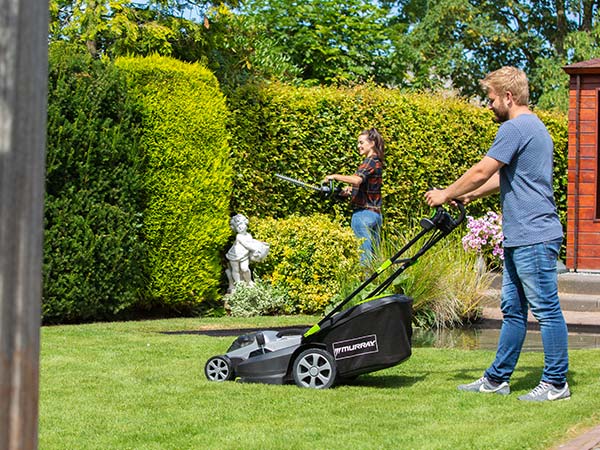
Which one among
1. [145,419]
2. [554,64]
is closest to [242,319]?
[145,419]

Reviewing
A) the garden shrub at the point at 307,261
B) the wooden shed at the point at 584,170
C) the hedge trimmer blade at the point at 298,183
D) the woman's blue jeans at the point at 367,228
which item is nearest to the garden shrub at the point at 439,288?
the woman's blue jeans at the point at 367,228

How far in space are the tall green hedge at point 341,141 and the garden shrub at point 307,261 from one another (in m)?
0.84

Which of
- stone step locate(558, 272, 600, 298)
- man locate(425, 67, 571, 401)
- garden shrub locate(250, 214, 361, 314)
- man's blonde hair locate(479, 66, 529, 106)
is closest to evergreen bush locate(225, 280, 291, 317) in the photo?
garden shrub locate(250, 214, 361, 314)

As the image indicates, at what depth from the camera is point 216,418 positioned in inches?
205

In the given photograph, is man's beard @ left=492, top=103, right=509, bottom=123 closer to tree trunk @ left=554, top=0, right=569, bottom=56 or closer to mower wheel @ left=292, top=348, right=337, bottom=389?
mower wheel @ left=292, top=348, right=337, bottom=389

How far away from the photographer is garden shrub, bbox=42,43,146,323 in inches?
391

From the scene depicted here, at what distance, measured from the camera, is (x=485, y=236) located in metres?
13.7

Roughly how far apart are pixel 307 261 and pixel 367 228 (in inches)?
33.6

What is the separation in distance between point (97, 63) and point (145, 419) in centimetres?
618

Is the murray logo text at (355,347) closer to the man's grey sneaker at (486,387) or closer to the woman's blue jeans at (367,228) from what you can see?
the man's grey sneaker at (486,387)

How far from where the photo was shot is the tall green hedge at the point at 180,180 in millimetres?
10805

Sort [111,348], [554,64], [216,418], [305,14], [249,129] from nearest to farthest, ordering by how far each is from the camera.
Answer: [216,418] < [111,348] < [249,129] < [305,14] < [554,64]

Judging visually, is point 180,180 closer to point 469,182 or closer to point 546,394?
point 469,182

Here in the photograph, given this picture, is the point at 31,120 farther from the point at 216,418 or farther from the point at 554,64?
the point at 554,64
